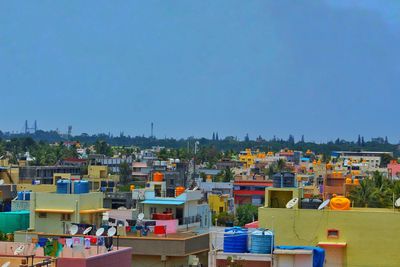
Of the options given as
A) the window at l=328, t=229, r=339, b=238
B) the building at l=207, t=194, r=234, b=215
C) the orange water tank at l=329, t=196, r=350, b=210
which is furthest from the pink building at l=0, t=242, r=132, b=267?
the building at l=207, t=194, r=234, b=215

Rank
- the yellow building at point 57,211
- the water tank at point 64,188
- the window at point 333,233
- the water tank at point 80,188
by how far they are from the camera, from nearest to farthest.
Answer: the window at point 333,233
the yellow building at point 57,211
the water tank at point 64,188
the water tank at point 80,188

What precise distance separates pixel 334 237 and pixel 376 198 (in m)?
39.8

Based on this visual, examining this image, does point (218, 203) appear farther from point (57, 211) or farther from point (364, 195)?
point (57, 211)

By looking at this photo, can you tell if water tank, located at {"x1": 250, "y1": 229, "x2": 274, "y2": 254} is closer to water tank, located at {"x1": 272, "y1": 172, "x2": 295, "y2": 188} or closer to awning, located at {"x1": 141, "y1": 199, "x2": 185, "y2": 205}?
water tank, located at {"x1": 272, "y1": 172, "x2": 295, "y2": 188}

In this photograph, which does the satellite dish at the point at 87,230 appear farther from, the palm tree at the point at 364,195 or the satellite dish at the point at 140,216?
the palm tree at the point at 364,195

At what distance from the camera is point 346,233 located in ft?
92.1

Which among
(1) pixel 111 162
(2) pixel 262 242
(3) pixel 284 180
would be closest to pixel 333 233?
(2) pixel 262 242

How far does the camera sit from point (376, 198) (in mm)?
67125

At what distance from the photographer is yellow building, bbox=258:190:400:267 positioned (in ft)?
91.0

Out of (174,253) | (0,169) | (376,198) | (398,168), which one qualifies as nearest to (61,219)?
(174,253)

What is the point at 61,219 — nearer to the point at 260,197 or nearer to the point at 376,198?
the point at 376,198

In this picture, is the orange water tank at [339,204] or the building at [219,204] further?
the building at [219,204]

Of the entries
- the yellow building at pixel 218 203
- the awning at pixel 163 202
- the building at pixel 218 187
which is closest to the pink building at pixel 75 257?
the awning at pixel 163 202

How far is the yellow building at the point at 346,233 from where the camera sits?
91.0 feet
